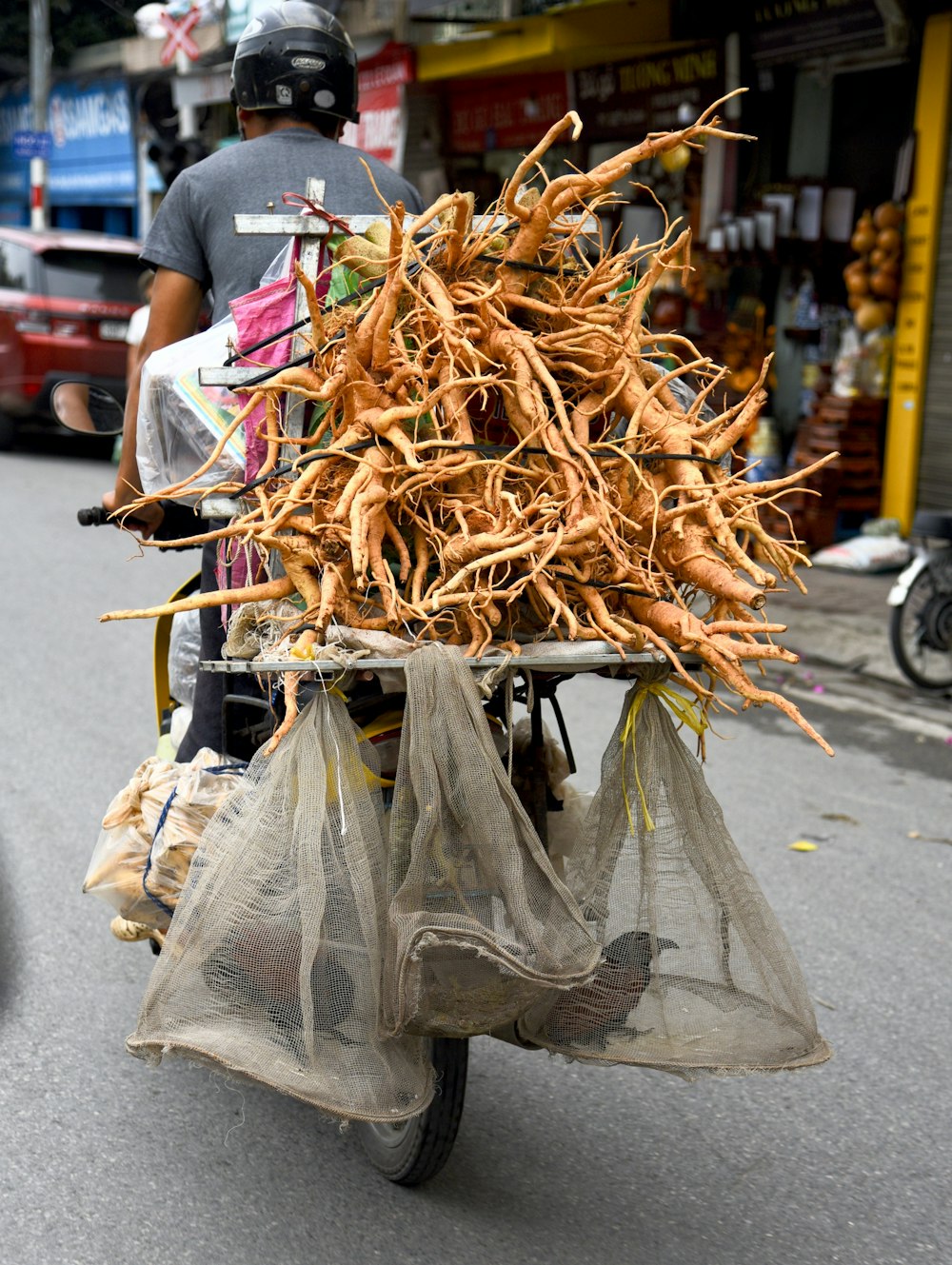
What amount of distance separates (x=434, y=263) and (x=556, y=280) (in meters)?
0.22

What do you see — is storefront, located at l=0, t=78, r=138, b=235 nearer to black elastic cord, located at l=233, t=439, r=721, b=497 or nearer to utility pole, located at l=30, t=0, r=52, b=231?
utility pole, located at l=30, t=0, r=52, b=231

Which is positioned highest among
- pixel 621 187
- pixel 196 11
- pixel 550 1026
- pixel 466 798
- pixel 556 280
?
pixel 196 11

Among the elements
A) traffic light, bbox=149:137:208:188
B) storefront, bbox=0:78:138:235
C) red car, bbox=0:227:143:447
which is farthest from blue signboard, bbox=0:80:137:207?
red car, bbox=0:227:143:447

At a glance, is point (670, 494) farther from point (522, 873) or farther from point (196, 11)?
point (196, 11)

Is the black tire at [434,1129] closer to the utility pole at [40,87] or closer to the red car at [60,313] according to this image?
the red car at [60,313]

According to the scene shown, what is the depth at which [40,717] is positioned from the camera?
5.56 m

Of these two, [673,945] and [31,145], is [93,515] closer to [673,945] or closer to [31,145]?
[673,945]

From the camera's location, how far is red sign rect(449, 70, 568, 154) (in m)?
12.3

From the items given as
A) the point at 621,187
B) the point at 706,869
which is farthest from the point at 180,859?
the point at 621,187

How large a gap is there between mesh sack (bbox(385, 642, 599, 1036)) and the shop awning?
8.81 metres

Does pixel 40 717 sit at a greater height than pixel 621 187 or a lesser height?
lesser

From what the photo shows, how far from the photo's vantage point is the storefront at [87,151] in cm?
2152

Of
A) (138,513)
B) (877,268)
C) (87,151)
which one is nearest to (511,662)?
(138,513)

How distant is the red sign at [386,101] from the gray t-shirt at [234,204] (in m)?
10.5
